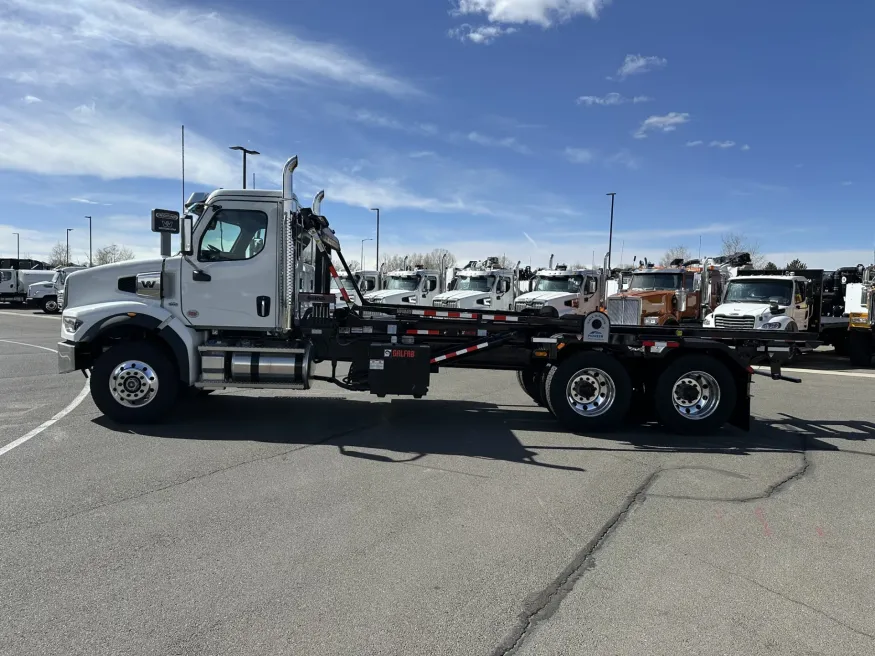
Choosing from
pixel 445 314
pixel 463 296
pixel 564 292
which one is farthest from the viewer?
pixel 463 296

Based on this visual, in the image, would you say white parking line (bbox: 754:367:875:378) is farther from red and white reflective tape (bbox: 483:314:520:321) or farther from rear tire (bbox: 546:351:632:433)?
red and white reflective tape (bbox: 483:314:520:321)

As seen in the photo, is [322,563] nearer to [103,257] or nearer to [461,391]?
[461,391]

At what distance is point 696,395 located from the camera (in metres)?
8.18

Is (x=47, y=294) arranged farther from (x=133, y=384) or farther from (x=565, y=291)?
(x=133, y=384)

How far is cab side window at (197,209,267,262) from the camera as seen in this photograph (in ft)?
26.5

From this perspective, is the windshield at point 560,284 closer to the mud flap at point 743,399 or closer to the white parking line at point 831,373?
the white parking line at point 831,373

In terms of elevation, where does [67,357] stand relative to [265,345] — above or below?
below

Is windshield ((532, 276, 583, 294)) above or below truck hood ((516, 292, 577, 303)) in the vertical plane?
above

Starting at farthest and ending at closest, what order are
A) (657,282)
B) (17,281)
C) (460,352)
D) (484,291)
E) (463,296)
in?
(17,281), (484,291), (463,296), (657,282), (460,352)

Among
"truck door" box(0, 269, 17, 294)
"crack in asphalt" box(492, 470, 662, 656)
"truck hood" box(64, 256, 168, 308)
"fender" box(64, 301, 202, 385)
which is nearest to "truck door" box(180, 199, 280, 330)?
"fender" box(64, 301, 202, 385)

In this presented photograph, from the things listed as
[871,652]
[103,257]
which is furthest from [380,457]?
[103,257]

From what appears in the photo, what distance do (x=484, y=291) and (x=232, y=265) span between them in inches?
581

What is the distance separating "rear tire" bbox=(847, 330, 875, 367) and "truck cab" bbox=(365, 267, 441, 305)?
43.9ft

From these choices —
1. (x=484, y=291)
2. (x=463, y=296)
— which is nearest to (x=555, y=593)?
(x=463, y=296)
